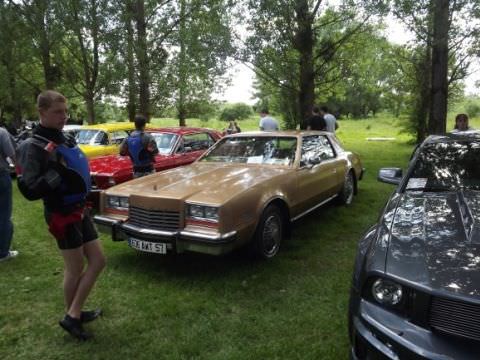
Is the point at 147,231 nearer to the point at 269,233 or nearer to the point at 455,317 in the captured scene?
the point at 269,233

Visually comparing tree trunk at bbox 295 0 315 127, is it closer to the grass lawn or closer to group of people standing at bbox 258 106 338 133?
group of people standing at bbox 258 106 338 133

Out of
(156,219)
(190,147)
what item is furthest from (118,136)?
(156,219)

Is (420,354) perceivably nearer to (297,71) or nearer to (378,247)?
(378,247)

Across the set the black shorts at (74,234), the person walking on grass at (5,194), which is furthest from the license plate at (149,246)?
the person walking on grass at (5,194)

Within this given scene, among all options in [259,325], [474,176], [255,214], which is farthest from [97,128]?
[474,176]

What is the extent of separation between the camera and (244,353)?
3168 mm

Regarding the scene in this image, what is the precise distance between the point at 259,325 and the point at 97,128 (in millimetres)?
8293

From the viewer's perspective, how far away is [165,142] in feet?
28.1

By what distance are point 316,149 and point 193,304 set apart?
3.45 meters

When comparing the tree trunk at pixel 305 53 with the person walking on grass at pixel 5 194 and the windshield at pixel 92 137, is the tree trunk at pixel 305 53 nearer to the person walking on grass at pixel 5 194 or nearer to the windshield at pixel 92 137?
the windshield at pixel 92 137

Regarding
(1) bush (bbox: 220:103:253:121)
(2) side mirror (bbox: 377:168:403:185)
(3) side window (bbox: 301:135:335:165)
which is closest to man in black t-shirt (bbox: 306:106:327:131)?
(3) side window (bbox: 301:135:335:165)

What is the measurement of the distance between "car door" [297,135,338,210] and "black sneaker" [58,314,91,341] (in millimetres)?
3113

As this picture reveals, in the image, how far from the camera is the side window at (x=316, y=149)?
6.03 meters

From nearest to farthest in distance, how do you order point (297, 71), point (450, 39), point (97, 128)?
point (450, 39) → point (97, 128) → point (297, 71)
